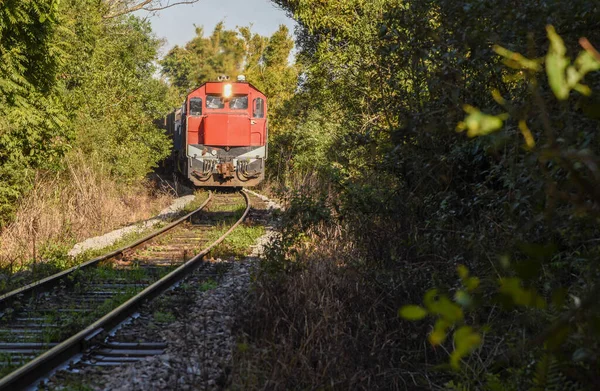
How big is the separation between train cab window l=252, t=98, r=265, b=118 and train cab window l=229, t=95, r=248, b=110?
33 cm

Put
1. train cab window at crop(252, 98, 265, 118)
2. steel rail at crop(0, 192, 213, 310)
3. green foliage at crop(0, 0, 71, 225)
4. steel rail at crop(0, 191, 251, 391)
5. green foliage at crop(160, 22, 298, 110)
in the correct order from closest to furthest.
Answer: steel rail at crop(0, 191, 251, 391) → steel rail at crop(0, 192, 213, 310) → green foliage at crop(0, 0, 71, 225) → train cab window at crop(252, 98, 265, 118) → green foliage at crop(160, 22, 298, 110)

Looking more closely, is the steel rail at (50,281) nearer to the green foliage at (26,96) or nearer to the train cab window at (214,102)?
the green foliage at (26,96)

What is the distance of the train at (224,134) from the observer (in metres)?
23.2

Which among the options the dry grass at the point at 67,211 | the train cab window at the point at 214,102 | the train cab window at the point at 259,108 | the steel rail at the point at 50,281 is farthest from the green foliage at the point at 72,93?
the train cab window at the point at 259,108

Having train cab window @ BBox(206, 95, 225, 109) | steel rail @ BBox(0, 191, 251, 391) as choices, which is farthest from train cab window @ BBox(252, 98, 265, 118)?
steel rail @ BBox(0, 191, 251, 391)

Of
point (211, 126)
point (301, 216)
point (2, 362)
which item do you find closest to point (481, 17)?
point (301, 216)

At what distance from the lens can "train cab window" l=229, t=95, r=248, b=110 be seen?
23656mm

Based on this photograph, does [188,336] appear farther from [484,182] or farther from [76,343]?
[484,182]

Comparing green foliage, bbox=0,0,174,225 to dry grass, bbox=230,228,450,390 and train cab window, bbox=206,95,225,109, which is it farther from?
dry grass, bbox=230,228,450,390

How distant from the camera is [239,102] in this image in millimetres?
23703

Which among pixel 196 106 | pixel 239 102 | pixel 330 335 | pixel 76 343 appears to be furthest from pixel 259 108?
pixel 330 335

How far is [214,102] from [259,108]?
1565 millimetres

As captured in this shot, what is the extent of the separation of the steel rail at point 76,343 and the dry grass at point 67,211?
236 cm

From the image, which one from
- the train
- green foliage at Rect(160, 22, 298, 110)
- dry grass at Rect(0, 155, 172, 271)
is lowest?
dry grass at Rect(0, 155, 172, 271)
